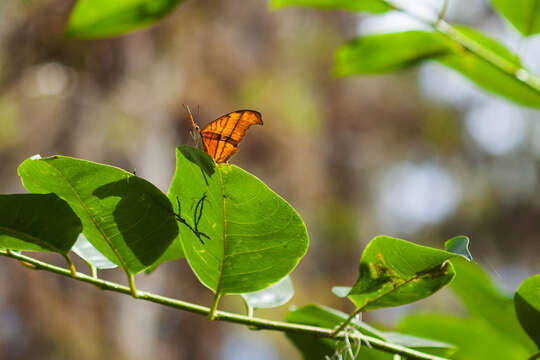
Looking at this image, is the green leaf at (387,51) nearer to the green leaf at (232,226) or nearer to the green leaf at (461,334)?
the green leaf at (461,334)

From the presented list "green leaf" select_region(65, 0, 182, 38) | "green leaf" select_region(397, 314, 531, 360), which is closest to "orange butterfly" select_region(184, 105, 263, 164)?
"green leaf" select_region(65, 0, 182, 38)

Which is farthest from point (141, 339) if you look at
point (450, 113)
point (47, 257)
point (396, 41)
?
point (450, 113)

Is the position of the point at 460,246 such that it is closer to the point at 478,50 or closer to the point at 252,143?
the point at 478,50

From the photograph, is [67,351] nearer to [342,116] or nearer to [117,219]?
[117,219]

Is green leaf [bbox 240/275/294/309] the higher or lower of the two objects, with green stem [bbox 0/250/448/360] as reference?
higher

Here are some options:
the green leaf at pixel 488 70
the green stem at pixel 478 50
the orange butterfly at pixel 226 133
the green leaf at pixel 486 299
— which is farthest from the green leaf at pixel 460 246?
the green leaf at pixel 488 70

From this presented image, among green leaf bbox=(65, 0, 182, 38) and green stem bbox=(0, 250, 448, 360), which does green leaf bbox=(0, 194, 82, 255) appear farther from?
green leaf bbox=(65, 0, 182, 38)
